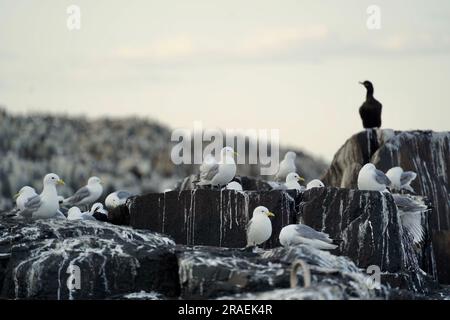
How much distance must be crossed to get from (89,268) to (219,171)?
12.3 ft

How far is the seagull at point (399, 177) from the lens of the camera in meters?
21.3

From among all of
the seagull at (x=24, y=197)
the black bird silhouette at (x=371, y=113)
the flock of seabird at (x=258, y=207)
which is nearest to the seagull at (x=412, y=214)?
the flock of seabird at (x=258, y=207)

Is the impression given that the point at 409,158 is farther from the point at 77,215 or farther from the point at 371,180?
the point at 77,215

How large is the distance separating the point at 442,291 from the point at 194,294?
17.4ft

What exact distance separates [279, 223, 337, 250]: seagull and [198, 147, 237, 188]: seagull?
235 centimetres

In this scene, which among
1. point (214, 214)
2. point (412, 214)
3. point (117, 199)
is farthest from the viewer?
point (117, 199)

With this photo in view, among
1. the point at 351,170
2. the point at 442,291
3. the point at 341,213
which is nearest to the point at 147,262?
the point at 341,213

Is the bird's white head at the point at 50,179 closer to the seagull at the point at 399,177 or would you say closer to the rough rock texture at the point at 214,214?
the rough rock texture at the point at 214,214

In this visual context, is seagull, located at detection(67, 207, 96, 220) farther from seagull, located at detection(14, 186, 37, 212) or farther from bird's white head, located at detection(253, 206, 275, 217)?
bird's white head, located at detection(253, 206, 275, 217)

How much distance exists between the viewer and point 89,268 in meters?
15.4

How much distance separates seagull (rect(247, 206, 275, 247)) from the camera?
16.8 meters

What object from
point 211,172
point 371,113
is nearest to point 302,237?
A: point 211,172

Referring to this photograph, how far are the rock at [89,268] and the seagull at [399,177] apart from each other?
6.40 m
